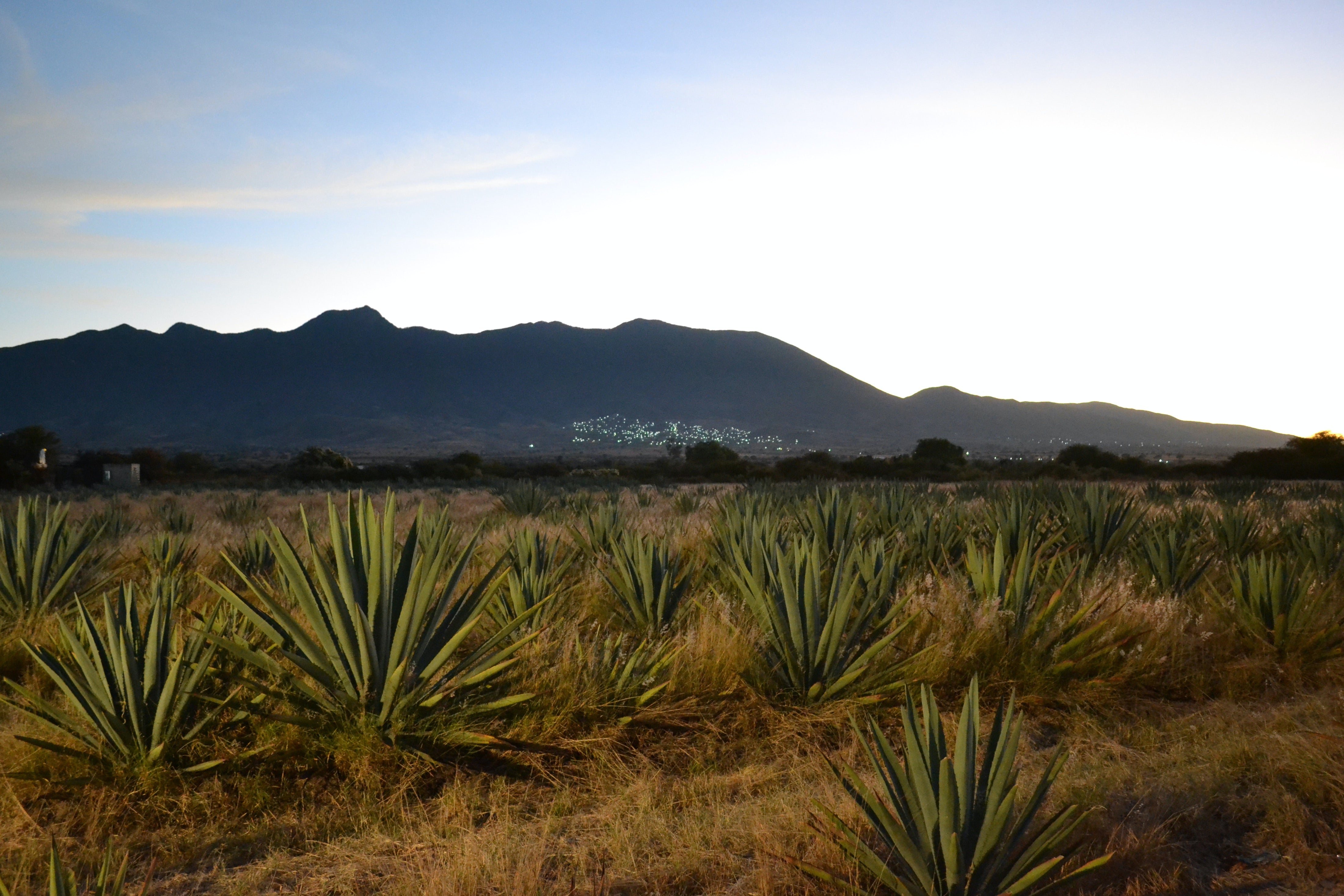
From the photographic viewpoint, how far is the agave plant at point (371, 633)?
3.36m

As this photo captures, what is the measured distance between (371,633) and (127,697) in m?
1.04

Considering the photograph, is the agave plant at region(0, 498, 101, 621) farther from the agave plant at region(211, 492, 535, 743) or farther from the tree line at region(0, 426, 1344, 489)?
the tree line at region(0, 426, 1344, 489)

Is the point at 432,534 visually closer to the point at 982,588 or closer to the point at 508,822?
the point at 508,822

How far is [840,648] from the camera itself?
423 cm

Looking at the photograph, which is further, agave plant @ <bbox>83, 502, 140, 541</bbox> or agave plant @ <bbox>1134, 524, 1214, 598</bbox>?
agave plant @ <bbox>83, 502, 140, 541</bbox>

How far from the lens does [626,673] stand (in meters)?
3.96

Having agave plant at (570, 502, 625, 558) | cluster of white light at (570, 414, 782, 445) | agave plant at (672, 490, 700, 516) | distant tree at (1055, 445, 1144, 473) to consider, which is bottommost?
agave plant at (672, 490, 700, 516)

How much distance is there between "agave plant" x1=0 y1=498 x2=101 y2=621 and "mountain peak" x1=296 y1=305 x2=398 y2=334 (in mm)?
185261

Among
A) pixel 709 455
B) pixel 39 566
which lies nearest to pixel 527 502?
pixel 39 566

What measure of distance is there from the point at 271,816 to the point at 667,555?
3.14 meters

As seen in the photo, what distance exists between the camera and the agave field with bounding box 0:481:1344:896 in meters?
2.61

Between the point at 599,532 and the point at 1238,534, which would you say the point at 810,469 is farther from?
the point at 599,532

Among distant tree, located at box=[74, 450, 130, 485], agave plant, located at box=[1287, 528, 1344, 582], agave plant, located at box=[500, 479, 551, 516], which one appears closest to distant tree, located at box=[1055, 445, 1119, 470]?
agave plant, located at box=[500, 479, 551, 516]

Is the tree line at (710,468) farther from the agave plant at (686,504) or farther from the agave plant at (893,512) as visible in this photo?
the agave plant at (893,512)
